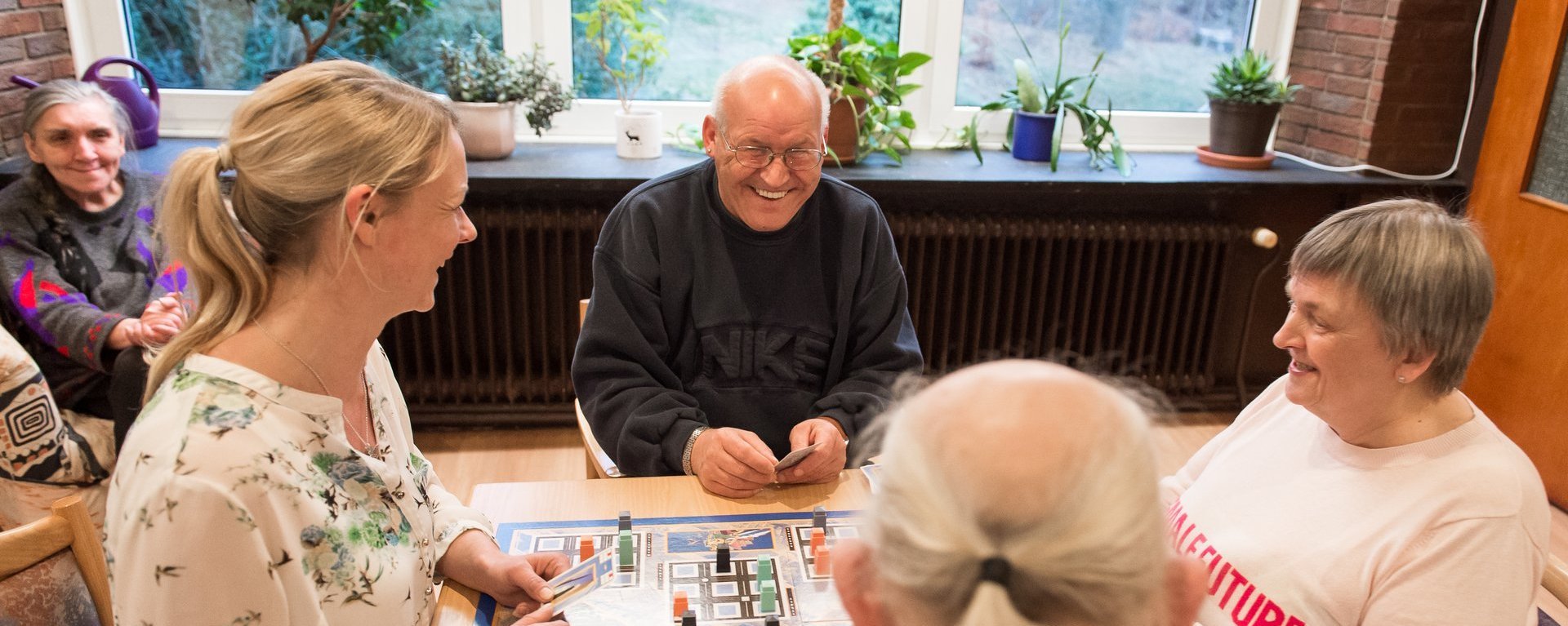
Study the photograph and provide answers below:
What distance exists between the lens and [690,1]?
3.45m

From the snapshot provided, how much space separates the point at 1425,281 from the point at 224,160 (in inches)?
56.8

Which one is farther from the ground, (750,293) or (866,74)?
(866,74)

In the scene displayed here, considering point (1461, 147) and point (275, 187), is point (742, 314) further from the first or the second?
point (1461, 147)

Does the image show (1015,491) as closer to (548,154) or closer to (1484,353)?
(548,154)

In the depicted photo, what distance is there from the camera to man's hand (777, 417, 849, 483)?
1.64 metres

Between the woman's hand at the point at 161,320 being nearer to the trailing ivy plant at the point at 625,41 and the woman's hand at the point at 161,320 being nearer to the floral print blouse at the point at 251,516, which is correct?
the trailing ivy plant at the point at 625,41

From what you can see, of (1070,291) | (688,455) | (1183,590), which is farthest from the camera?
(1070,291)

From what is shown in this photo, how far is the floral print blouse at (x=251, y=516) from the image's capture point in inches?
40.9

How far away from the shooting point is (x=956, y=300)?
11.4 ft

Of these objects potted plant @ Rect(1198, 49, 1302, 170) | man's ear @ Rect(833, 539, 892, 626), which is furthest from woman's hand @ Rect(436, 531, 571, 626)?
potted plant @ Rect(1198, 49, 1302, 170)

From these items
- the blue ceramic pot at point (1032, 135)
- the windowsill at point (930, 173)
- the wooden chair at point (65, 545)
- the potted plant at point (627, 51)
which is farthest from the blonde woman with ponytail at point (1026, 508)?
the blue ceramic pot at point (1032, 135)

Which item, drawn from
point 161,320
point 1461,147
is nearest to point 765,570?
point 161,320

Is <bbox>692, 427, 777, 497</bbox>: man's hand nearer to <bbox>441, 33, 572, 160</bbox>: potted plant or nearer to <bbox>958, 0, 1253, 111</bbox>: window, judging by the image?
<bbox>441, 33, 572, 160</bbox>: potted plant

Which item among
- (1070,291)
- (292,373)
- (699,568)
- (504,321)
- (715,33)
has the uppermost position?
(715,33)
